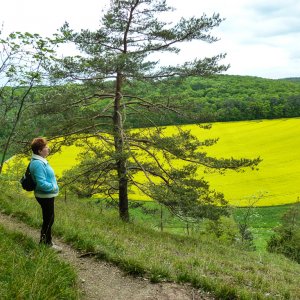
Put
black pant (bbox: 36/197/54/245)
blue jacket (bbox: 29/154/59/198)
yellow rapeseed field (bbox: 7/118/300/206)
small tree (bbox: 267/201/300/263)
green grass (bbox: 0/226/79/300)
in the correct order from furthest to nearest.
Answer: yellow rapeseed field (bbox: 7/118/300/206), small tree (bbox: 267/201/300/263), black pant (bbox: 36/197/54/245), blue jacket (bbox: 29/154/59/198), green grass (bbox: 0/226/79/300)

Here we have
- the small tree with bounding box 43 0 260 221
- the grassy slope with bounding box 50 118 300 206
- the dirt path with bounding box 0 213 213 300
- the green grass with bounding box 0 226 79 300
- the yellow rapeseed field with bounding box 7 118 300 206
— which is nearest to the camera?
the green grass with bounding box 0 226 79 300

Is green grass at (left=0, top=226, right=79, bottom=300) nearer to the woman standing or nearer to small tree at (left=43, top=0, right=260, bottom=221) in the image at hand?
the woman standing

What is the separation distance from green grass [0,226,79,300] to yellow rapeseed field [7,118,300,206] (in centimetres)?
1049

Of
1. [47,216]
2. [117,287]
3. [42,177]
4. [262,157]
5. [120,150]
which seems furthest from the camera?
[262,157]

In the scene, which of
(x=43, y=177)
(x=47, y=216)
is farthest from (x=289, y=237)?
(x=43, y=177)

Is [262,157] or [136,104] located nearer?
[136,104]

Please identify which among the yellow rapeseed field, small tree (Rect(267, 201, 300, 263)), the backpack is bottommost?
small tree (Rect(267, 201, 300, 263))

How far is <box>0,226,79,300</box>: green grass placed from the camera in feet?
13.1

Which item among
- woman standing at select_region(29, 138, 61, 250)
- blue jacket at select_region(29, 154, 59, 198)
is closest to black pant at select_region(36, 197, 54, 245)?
woman standing at select_region(29, 138, 61, 250)

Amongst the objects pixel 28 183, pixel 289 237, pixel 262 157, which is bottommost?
pixel 289 237

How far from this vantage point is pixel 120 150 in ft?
40.5

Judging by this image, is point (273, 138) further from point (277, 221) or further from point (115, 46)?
point (115, 46)

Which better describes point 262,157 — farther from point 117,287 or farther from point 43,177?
point 43,177

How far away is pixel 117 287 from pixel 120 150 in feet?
23.9
